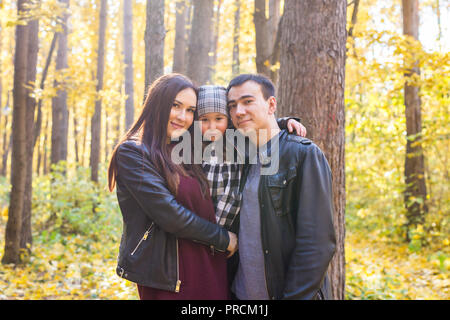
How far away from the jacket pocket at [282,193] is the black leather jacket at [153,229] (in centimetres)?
38

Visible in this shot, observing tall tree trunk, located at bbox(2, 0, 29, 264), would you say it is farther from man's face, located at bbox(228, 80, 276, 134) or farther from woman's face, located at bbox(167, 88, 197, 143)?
man's face, located at bbox(228, 80, 276, 134)

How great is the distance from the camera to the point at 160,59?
19.0 feet

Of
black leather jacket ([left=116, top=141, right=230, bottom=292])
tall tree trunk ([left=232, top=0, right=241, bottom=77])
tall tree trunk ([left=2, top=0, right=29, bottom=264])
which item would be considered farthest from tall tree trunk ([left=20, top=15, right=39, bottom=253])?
black leather jacket ([left=116, top=141, right=230, bottom=292])

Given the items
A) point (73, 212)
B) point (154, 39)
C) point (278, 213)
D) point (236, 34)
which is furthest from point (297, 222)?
point (236, 34)

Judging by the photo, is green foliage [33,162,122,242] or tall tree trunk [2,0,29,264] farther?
green foliage [33,162,122,242]

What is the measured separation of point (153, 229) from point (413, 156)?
839 cm

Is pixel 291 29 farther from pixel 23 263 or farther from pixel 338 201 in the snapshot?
pixel 23 263

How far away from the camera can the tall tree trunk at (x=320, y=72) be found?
131 inches

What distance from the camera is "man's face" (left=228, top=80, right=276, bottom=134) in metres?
2.65

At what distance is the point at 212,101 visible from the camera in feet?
8.98

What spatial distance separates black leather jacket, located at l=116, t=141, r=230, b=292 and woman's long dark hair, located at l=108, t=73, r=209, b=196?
113 mm

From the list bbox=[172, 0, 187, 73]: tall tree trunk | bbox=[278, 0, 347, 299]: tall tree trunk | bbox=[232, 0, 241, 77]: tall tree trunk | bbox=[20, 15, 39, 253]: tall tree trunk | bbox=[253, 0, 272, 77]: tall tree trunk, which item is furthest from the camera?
bbox=[232, 0, 241, 77]: tall tree trunk

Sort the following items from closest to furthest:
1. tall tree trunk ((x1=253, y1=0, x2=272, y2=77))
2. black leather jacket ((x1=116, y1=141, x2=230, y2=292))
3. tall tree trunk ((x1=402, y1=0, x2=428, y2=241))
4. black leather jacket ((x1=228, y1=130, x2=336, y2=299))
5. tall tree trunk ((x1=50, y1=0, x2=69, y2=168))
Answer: black leather jacket ((x1=228, y1=130, x2=336, y2=299)) < black leather jacket ((x1=116, y1=141, x2=230, y2=292)) < tall tree trunk ((x1=253, y1=0, x2=272, y2=77)) < tall tree trunk ((x1=402, y1=0, x2=428, y2=241)) < tall tree trunk ((x1=50, y1=0, x2=69, y2=168))
